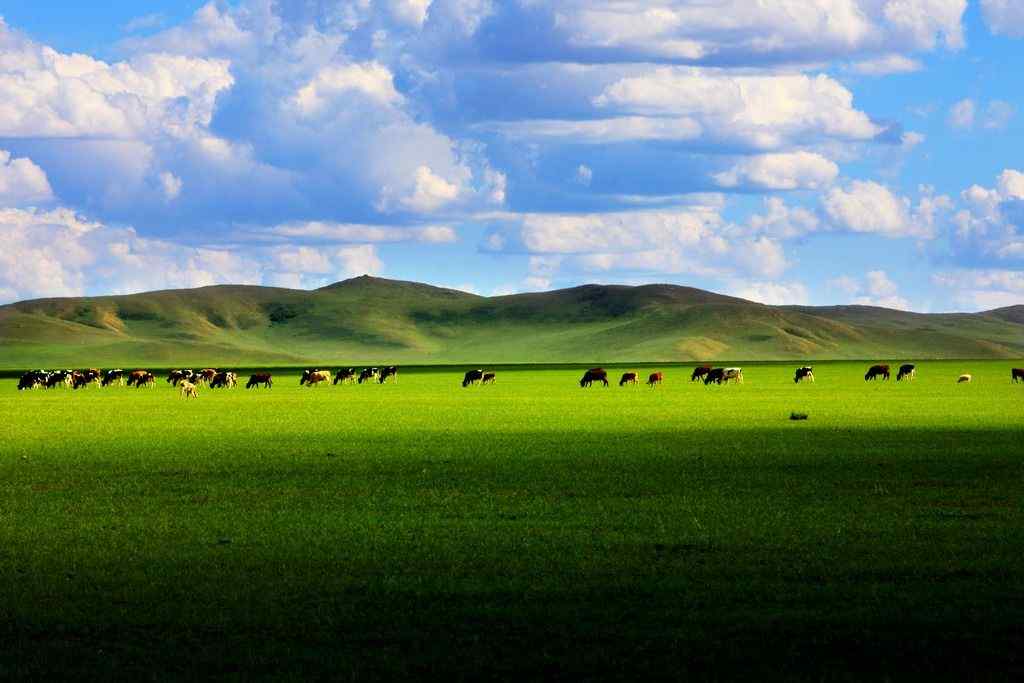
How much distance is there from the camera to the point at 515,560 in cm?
1438

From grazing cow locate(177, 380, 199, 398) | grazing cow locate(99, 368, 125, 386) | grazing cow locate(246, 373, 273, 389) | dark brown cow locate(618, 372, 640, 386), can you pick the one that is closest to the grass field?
grazing cow locate(177, 380, 199, 398)

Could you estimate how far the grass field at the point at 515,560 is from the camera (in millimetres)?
10391

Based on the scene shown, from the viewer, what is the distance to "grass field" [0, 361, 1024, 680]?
10.4m

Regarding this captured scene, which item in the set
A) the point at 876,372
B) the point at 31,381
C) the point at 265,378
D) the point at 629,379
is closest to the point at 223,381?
the point at 265,378

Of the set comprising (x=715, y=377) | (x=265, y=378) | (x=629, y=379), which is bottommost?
(x=265, y=378)

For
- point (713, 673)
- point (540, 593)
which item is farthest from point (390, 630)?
point (713, 673)

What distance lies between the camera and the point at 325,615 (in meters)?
11.7

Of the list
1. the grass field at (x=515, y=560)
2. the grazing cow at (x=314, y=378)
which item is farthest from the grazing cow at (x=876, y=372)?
the grass field at (x=515, y=560)

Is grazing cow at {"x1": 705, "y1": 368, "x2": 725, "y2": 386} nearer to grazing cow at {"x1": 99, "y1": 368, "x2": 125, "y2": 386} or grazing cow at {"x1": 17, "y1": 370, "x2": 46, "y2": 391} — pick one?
grazing cow at {"x1": 99, "y1": 368, "x2": 125, "y2": 386}

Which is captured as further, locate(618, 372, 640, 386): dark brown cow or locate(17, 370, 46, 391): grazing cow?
locate(17, 370, 46, 391): grazing cow

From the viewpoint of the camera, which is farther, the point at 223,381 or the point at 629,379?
the point at 223,381

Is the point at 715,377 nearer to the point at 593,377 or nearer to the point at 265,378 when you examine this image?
the point at 593,377

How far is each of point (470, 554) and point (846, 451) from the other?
15335mm

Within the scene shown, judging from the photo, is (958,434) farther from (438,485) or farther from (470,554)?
(470,554)
